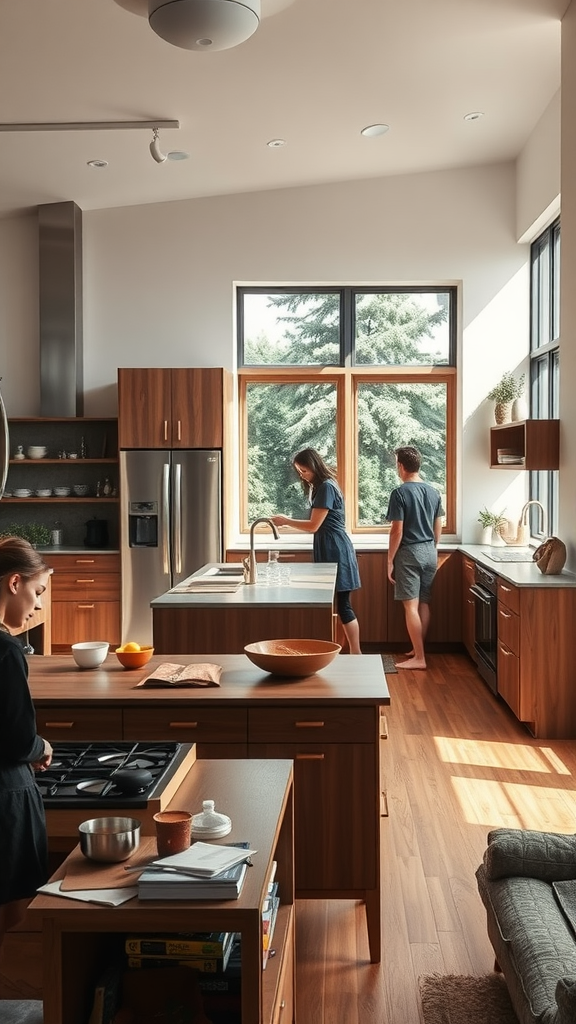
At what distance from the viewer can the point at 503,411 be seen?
7.70m

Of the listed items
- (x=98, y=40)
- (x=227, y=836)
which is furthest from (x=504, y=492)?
(x=227, y=836)

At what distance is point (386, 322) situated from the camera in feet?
27.1

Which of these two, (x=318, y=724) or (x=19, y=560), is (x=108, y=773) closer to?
(x=19, y=560)

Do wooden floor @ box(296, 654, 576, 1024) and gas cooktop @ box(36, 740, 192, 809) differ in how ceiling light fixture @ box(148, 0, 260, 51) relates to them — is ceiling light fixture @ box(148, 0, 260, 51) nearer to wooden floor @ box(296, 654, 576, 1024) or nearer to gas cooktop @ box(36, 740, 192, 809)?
gas cooktop @ box(36, 740, 192, 809)

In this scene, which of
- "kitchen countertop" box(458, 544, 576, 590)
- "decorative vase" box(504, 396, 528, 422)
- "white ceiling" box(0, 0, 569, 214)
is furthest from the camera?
"decorative vase" box(504, 396, 528, 422)

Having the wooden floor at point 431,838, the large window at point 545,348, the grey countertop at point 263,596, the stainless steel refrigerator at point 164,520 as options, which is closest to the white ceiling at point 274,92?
the large window at point 545,348

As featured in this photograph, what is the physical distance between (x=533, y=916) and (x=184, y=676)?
3.92 feet

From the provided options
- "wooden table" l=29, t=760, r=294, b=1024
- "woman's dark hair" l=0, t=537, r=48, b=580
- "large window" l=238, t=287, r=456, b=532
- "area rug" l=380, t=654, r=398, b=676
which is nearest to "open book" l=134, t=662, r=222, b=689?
"woman's dark hair" l=0, t=537, r=48, b=580

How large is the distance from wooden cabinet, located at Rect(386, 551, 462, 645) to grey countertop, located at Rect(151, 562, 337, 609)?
7.88 ft

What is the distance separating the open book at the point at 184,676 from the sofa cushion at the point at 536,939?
978 millimetres

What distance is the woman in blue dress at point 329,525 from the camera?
20.3 ft

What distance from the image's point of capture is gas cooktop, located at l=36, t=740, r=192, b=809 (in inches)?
79.9

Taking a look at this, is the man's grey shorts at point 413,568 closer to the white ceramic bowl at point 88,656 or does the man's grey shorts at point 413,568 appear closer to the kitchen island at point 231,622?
the kitchen island at point 231,622

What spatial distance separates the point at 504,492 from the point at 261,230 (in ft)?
9.45
